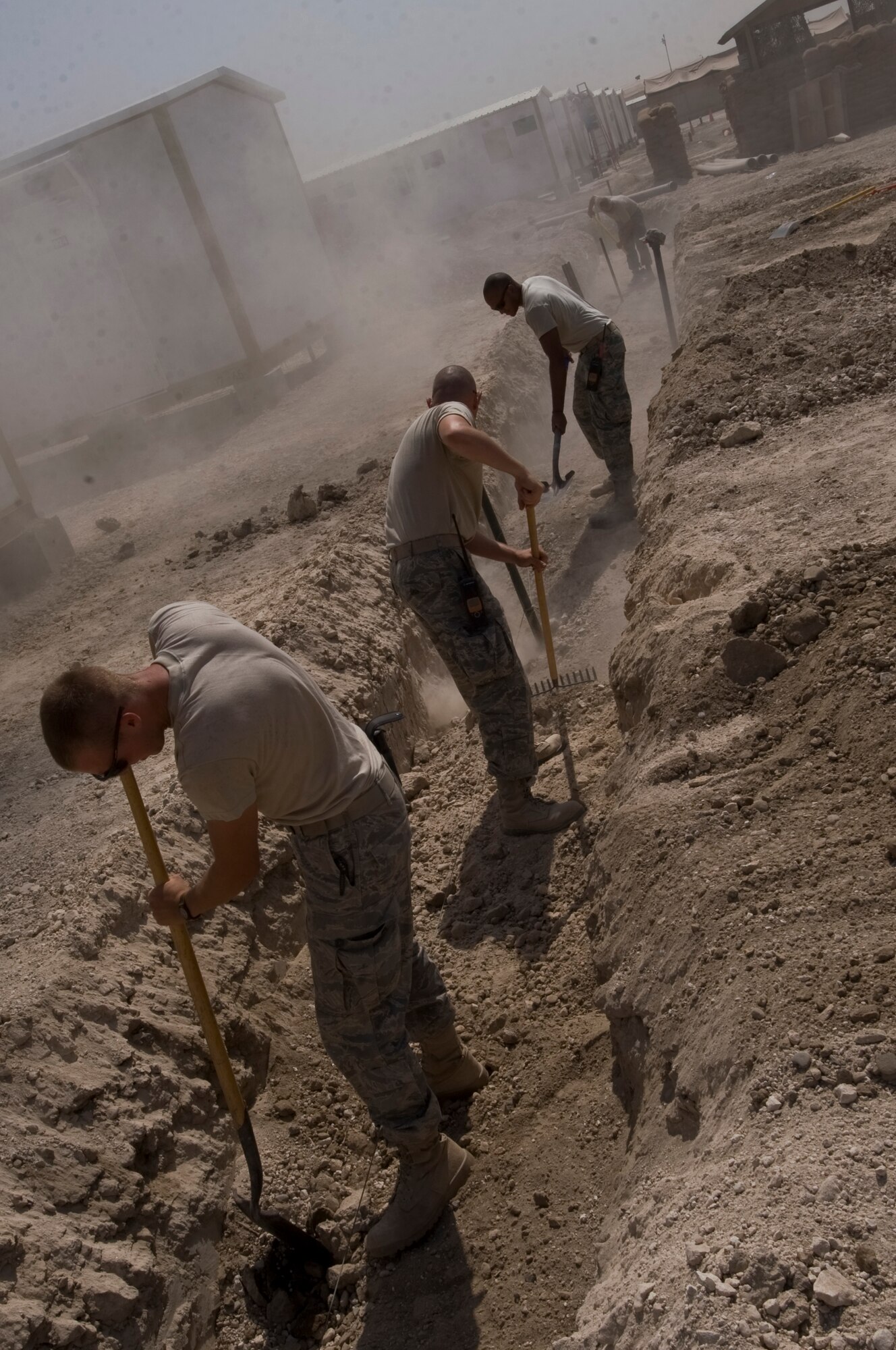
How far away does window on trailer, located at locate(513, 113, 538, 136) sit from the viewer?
3450 centimetres

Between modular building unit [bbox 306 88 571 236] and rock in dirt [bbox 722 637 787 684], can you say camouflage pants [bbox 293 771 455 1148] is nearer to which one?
rock in dirt [bbox 722 637 787 684]

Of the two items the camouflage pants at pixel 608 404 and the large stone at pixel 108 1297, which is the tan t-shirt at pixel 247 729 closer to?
the large stone at pixel 108 1297

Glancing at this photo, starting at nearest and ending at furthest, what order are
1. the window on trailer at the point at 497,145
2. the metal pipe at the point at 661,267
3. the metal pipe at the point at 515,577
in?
the metal pipe at the point at 515,577, the metal pipe at the point at 661,267, the window on trailer at the point at 497,145

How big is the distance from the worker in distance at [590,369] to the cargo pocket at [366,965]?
14.8 feet

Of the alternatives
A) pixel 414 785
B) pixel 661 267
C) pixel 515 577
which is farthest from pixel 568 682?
pixel 661 267

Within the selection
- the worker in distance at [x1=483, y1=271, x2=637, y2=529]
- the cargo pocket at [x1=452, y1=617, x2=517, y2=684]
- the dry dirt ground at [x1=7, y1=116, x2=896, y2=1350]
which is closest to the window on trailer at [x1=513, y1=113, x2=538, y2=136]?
the worker in distance at [x1=483, y1=271, x2=637, y2=529]

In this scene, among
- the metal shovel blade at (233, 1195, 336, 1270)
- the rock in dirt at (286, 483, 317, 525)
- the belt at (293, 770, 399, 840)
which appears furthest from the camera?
the rock in dirt at (286, 483, 317, 525)

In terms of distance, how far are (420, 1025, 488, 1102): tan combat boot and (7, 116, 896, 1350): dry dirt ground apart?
80mm

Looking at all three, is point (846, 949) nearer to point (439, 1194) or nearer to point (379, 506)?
point (439, 1194)

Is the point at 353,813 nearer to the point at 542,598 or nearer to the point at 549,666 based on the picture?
the point at 542,598

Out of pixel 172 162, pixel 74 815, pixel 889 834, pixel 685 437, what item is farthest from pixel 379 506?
pixel 172 162

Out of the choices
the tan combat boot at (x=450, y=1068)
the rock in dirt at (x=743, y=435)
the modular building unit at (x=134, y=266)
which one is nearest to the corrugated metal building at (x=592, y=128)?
the modular building unit at (x=134, y=266)

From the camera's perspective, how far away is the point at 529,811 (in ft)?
15.6

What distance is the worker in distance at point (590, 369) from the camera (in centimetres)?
696
